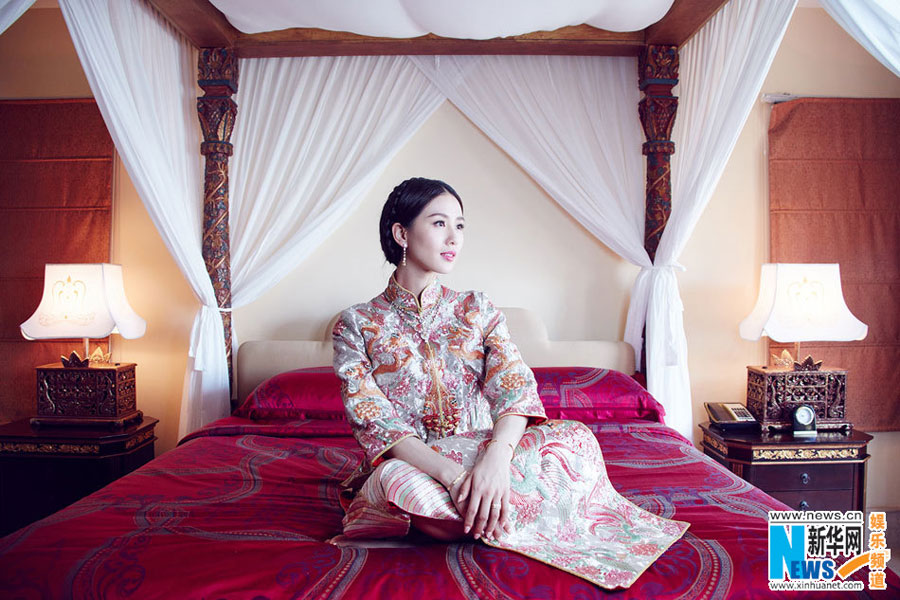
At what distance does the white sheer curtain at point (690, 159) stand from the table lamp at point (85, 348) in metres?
2.63

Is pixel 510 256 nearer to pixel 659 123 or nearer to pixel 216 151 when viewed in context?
pixel 659 123

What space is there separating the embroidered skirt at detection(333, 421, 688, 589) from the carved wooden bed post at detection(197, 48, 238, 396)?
2.06 meters

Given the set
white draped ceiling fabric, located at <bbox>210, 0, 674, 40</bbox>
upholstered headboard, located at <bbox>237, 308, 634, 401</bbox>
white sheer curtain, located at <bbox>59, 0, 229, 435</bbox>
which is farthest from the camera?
upholstered headboard, located at <bbox>237, 308, 634, 401</bbox>

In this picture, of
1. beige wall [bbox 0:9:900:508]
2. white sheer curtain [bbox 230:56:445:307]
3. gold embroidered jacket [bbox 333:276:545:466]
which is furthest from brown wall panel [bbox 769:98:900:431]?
gold embroidered jacket [bbox 333:276:545:466]

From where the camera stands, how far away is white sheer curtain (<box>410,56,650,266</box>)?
3.21 meters

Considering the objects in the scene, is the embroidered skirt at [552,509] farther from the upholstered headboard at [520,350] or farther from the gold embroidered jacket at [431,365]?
the upholstered headboard at [520,350]

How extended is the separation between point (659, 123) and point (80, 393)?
3.19 meters

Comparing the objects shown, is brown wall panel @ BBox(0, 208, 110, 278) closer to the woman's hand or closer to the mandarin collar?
the mandarin collar

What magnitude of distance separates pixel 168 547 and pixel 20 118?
9.93 ft

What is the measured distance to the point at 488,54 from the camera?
319 cm

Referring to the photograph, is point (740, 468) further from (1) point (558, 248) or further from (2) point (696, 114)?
(2) point (696, 114)

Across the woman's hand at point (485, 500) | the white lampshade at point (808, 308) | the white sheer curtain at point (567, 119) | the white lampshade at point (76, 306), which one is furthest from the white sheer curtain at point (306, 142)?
the woman's hand at point (485, 500)

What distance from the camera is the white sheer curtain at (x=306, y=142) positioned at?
10.4ft

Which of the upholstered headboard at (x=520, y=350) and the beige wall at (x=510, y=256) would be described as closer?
the upholstered headboard at (x=520, y=350)
